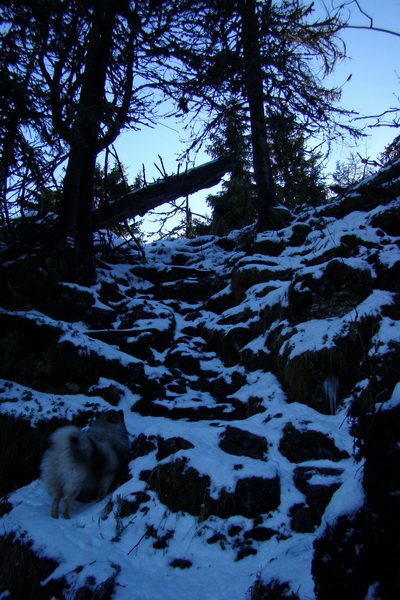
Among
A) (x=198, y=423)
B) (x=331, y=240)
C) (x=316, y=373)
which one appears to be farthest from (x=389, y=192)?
(x=198, y=423)

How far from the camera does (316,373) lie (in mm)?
4938

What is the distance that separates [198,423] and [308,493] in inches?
65.9

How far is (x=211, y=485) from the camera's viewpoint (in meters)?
3.68

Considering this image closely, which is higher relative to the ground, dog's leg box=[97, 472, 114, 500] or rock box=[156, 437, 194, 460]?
rock box=[156, 437, 194, 460]

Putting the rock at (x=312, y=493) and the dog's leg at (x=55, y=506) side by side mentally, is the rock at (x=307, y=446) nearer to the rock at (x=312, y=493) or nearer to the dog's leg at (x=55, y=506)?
the rock at (x=312, y=493)

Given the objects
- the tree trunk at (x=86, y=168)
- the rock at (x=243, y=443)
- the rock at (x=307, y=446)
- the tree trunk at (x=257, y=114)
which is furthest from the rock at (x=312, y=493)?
the tree trunk at (x=257, y=114)

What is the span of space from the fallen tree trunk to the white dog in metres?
6.66

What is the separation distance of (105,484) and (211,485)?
1177mm

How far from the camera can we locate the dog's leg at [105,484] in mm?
3965

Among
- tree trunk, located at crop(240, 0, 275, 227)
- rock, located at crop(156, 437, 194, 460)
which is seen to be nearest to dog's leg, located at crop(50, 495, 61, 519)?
rock, located at crop(156, 437, 194, 460)

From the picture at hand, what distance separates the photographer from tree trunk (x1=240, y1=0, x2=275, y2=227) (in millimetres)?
8914

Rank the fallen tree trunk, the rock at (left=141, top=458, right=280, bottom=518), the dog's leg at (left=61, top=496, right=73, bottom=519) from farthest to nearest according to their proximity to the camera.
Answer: the fallen tree trunk → the dog's leg at (left=61, top=496, right=73, bottom=519) → the rock at (left=141, top=458, right=280, bottom=518)

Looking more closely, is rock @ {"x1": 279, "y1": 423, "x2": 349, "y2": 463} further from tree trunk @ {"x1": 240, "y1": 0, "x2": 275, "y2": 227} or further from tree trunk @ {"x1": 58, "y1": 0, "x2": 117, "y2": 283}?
tree trunk @ {"x1": 240, "y1": 0, "x2": 275, "y2": 227}

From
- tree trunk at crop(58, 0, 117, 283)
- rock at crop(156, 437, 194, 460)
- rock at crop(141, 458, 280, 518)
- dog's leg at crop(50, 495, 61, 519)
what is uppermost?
tree trunk at crop(58, 0, 117, 283)
